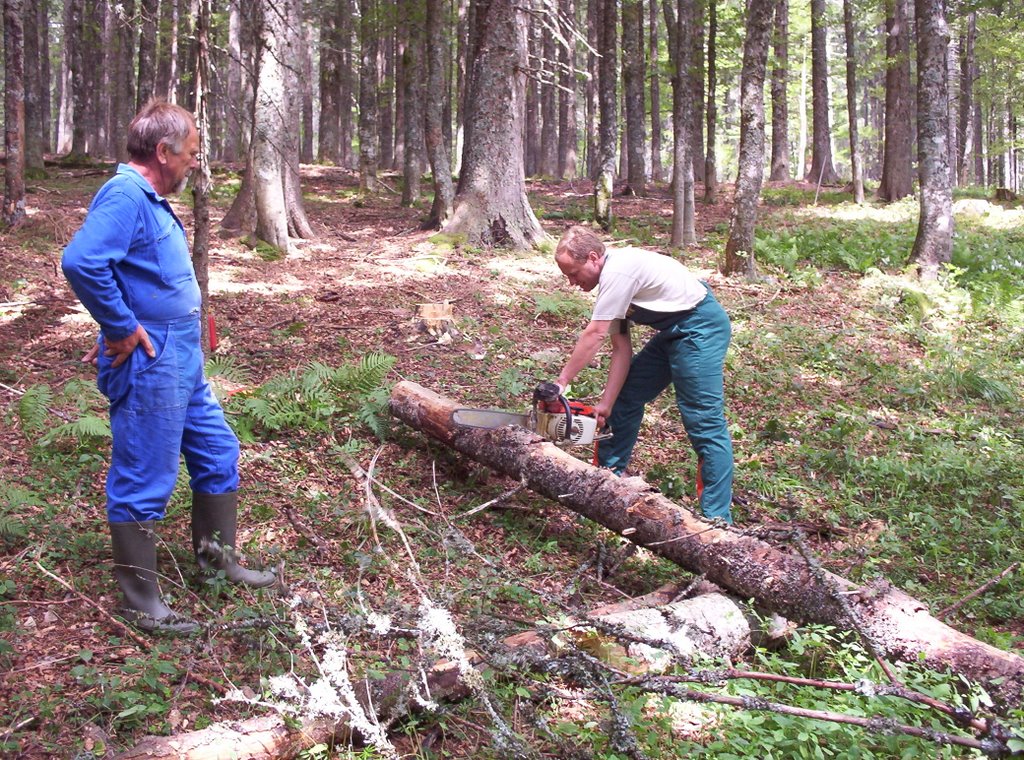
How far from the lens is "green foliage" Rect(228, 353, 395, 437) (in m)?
6.11

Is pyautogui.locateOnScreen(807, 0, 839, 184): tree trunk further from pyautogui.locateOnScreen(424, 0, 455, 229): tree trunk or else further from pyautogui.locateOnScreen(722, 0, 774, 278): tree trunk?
pyautogui.locateOnScreen(722, 0, 774, 278): tree trunk

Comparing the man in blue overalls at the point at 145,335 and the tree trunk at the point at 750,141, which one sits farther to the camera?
the tree trunk at the point at 750,141

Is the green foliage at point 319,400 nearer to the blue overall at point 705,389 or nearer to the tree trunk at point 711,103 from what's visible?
the blue overall at point 705,389

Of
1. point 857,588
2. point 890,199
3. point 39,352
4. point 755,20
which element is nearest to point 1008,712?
point 857,588

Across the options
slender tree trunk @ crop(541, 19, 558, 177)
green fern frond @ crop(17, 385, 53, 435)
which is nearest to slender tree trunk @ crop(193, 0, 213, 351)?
green fern frond @ crop(17, 385, 53, 435)

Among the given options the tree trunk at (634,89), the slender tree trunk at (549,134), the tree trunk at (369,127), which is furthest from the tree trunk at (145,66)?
the slender tree trunk at (549,134)

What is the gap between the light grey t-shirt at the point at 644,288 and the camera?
5270 mm

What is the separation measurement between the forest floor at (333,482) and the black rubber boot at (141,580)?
9 cm

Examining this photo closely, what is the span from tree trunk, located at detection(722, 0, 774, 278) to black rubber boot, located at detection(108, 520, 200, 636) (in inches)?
377

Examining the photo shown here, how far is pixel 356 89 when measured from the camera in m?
40.3

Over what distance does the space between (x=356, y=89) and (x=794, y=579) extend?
40.3m

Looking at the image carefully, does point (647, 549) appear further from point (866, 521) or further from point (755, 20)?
point (755, 20)

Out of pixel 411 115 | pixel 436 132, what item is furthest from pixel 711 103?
pixel 436 132

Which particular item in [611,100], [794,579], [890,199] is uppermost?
[611,100]
